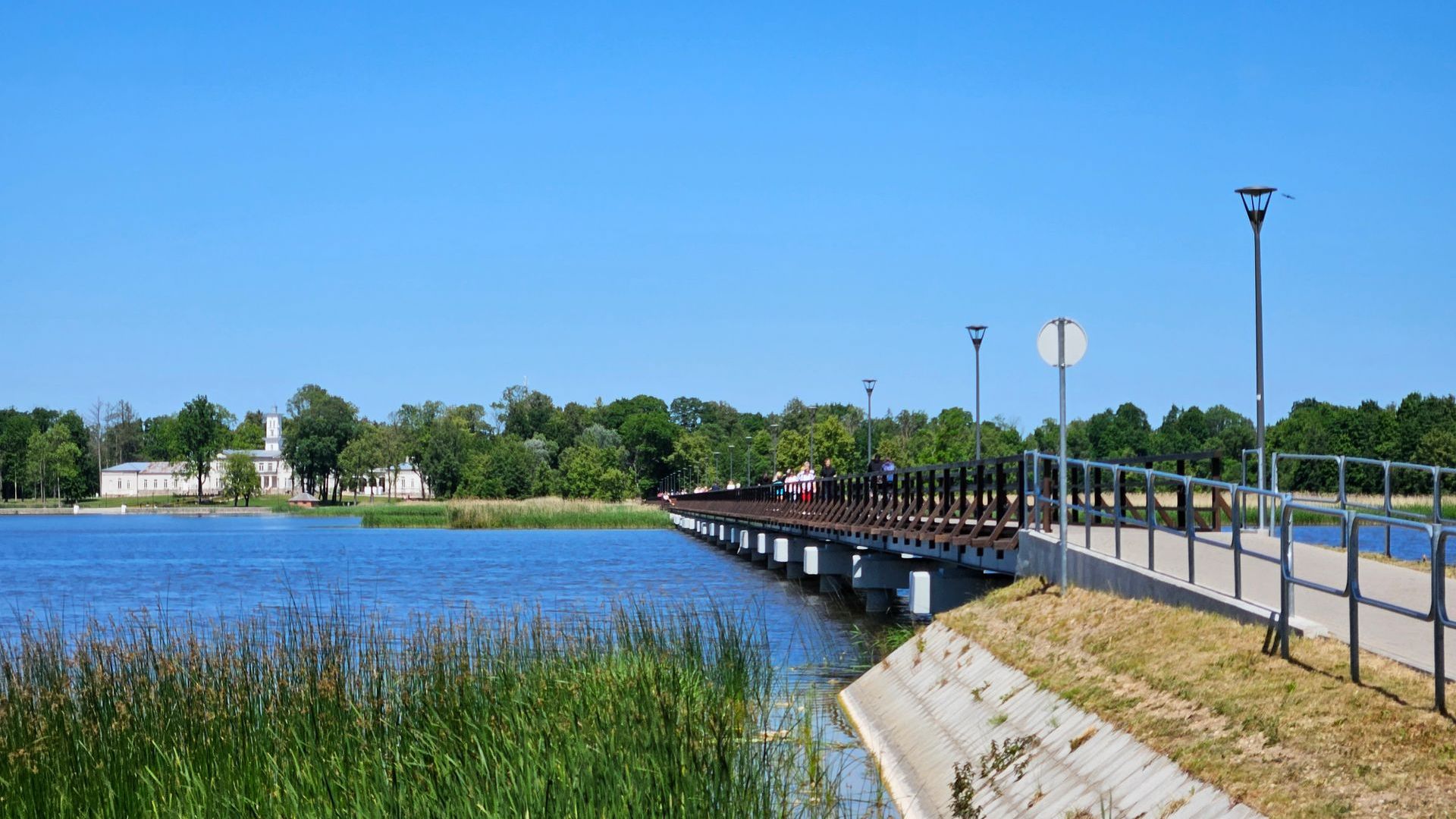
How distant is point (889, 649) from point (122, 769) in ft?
43.0

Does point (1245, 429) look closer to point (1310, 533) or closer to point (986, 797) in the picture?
point (1310, 533)

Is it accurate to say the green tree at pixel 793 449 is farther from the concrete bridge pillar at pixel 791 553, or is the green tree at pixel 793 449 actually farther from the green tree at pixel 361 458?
the concrete bridge pillar at pixel 791 553

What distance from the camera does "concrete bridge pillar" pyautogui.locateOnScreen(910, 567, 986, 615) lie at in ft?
75.2

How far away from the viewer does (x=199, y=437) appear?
193 meters

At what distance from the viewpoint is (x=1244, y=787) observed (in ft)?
25.4

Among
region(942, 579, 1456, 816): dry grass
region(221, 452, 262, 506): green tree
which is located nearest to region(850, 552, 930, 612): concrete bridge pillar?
region(942, 579, 1456, 816): dry grass

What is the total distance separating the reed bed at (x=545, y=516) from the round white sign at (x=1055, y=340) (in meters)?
80.0

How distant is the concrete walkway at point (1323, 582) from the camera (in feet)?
32.8

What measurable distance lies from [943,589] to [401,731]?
1340 cm

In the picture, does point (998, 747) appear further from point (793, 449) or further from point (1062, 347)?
point (793, 449)

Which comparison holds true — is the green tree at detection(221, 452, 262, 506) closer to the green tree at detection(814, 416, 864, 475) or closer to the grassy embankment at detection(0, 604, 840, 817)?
the green tree at detection(814, 416, 864, 475)

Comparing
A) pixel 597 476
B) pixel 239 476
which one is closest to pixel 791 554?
pixel 597 476

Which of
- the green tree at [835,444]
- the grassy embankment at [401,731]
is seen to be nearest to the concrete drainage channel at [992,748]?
the grassy embankment at [401,731]

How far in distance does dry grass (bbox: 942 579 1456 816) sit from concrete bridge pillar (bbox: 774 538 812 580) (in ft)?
93.4
